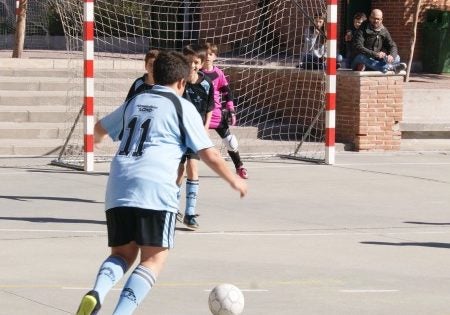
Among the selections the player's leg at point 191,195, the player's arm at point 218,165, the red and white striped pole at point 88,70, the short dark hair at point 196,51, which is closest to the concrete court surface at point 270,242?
the player's leg at point 191,195

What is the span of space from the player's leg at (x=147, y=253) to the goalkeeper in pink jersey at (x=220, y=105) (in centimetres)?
597

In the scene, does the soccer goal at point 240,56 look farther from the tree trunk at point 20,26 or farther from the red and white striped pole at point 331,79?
the tree trunk at point 20,26

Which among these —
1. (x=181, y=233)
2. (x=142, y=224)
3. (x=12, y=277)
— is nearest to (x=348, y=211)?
(x=181, y=233)

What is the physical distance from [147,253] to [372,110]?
40.1ft

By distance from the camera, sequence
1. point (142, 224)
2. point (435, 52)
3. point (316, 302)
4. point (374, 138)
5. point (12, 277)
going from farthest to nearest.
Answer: point (435, 52)
point (374, 138)
point (12, 277)
point (316, 302)
point (142, 224)

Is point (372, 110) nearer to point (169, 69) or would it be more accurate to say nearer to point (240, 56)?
point (240, 56)

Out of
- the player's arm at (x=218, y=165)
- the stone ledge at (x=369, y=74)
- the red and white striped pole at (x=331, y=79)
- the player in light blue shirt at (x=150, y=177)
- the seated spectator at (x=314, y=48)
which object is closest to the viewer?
the player in light blue shirt at (x=150, y=177)

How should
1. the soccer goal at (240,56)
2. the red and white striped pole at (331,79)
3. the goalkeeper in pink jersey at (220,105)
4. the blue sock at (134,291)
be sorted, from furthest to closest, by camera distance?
the soccer goal at (240,56) < the red and white striped pole at (331,79) < the goalkeeper in pink jersey at (220,105) < the blue sock at (134,291)

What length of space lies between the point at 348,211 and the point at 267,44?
9153mm

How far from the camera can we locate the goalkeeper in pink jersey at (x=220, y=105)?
13.6 metres

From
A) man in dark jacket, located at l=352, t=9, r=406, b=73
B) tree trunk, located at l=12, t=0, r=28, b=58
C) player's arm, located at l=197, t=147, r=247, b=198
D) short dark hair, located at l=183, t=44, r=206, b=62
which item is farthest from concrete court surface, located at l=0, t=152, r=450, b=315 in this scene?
tree trunk, located at l=12, t=0, r=28, b=58

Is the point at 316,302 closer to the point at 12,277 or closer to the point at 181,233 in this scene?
the point at 12,277

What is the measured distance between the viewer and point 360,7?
25.7 meters

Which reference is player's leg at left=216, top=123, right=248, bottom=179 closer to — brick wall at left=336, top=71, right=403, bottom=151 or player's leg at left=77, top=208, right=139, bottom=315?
brick wall at left=336, top=71, right=403, bottom=151
